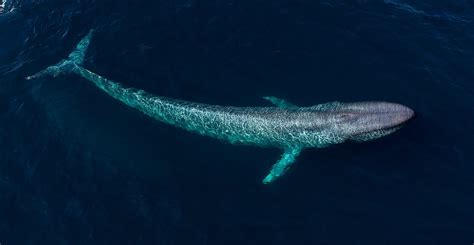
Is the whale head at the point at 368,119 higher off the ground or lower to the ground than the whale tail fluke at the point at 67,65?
lower

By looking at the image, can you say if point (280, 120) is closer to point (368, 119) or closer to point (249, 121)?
point (249, 121)

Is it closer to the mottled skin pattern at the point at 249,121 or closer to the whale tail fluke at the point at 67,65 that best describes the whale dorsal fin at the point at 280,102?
the mottled skin pattern at the point at 249,121

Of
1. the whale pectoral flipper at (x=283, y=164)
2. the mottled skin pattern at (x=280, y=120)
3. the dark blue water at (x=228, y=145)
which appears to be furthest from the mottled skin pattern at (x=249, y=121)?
the dark blue water at (x=228, y=145)

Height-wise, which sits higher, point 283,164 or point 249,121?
point 249,121

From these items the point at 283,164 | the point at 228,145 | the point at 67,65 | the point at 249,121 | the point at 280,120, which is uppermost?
the point at 67,65

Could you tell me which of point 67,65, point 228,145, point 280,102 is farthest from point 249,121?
point 67,65

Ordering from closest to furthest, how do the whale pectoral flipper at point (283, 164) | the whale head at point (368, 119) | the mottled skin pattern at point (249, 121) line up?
the whale head at point (368, 119) → the whale pectoral flipper at point (283, 164) → the mottled skin pattern at point (249, 121)

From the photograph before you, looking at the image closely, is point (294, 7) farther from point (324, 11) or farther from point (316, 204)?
point (316, 204)
